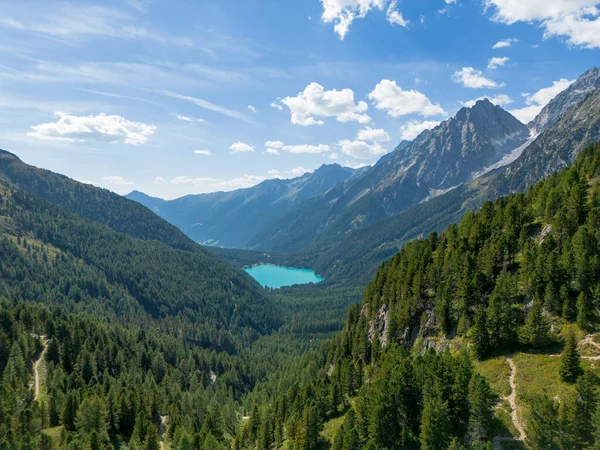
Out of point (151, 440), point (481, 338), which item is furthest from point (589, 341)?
point (151, 440)

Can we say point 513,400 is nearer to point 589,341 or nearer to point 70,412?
point 589,341

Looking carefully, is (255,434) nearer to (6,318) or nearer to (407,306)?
(407,306)

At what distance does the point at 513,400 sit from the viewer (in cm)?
4834

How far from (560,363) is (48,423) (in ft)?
340

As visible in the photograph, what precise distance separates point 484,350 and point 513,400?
11353 millimetres

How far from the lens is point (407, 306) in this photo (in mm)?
83062

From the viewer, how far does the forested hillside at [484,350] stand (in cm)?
4550

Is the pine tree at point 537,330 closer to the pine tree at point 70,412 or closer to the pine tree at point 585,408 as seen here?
the pine tree at point 585,408

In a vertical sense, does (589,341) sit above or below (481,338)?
above

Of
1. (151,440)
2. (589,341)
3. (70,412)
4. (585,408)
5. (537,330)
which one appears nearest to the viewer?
(585,408)

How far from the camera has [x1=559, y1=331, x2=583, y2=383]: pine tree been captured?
4562 centimetres

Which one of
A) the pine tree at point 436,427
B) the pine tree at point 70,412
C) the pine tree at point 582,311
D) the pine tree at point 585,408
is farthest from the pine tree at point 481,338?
the pine tree at point 70,412

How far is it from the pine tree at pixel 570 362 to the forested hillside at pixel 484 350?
4.9 inches

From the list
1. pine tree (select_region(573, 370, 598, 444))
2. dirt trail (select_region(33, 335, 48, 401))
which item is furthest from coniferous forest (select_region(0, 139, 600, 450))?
dirt trail (select_region(33, 335, 48, 401))
